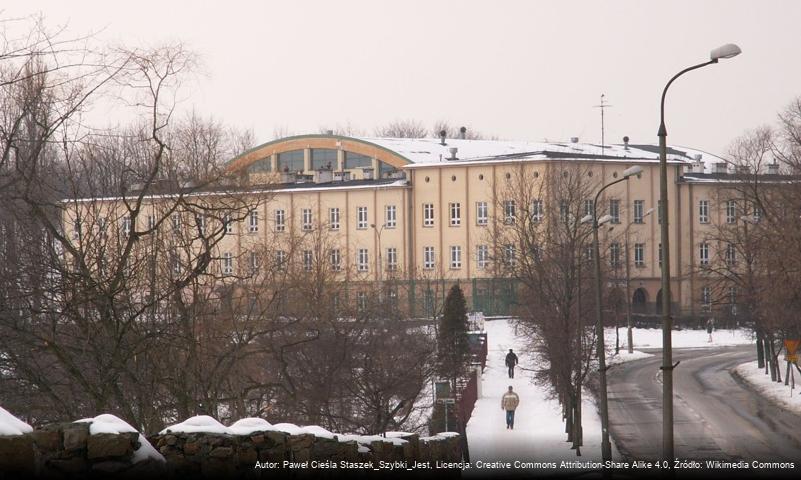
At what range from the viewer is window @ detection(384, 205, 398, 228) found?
305ft

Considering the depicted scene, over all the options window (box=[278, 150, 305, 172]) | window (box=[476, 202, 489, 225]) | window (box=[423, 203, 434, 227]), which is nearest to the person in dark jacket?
window (box=[476, 202, 489, 225])

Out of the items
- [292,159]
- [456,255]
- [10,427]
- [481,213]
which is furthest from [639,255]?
[10,427]

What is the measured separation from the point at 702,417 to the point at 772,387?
993 centimetres

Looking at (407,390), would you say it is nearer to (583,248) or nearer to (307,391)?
(307,391)

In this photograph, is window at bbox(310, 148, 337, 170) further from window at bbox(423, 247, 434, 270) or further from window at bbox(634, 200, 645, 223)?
window at bbox(634, 200, 645, 223)

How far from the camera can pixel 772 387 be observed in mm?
52938

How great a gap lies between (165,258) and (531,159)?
66092 millimetres

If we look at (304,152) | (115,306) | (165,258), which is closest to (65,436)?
(115,306)

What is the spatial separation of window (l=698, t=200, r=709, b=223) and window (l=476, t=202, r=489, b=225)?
51.8 ft

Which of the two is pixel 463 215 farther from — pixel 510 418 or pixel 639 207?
pixel 510 418

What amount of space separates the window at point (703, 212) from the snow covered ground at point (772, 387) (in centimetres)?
3270

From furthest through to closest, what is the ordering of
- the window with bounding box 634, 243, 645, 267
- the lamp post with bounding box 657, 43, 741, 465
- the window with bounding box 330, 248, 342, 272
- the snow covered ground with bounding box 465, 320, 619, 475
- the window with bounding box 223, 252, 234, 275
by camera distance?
1. the window with bounding box 634, 243, 645, 267
2. the window with bounding box 330, 248, 342, 272
3. the snow covered ground with bounding box 465, 320, 619, 475
4. the window with bounding box 223, 252, 234, 275
5. the lamp post with bounding box 657, 43, 741, 465

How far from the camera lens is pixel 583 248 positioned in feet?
168

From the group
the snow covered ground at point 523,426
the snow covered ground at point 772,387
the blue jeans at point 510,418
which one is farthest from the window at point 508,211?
the blue jeans at point 510,418
